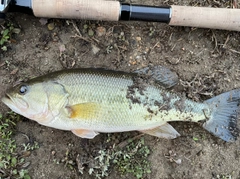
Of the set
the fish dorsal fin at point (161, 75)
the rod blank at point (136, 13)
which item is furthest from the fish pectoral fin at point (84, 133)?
the rod blank at point (136, 13)

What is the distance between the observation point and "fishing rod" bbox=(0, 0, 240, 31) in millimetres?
4262

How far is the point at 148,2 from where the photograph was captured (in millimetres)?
4832

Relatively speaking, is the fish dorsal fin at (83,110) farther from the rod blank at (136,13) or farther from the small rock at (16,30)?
the small rock at (16,30)

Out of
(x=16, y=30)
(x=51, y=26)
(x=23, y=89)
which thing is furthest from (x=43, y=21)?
(x=23, y=89)

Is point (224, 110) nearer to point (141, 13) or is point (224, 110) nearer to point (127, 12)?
point (141, 13)

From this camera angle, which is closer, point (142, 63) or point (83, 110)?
point (83, 110)

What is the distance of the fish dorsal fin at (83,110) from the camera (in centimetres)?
411

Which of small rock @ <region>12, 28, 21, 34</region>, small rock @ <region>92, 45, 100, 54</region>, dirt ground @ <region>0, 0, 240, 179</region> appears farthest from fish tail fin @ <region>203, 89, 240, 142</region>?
small rock @ <region>12, 28, 21, 34</region>

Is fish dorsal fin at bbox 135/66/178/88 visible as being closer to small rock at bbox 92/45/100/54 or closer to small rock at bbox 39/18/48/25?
small rock at bbox 92/45/100/54

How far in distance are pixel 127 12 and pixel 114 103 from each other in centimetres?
112

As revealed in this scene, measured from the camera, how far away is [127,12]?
4309mm

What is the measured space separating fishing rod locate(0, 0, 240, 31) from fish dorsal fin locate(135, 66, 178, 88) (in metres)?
0.60

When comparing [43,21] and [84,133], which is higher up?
[43,21]

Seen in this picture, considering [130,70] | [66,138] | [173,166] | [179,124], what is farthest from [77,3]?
[173,166]
